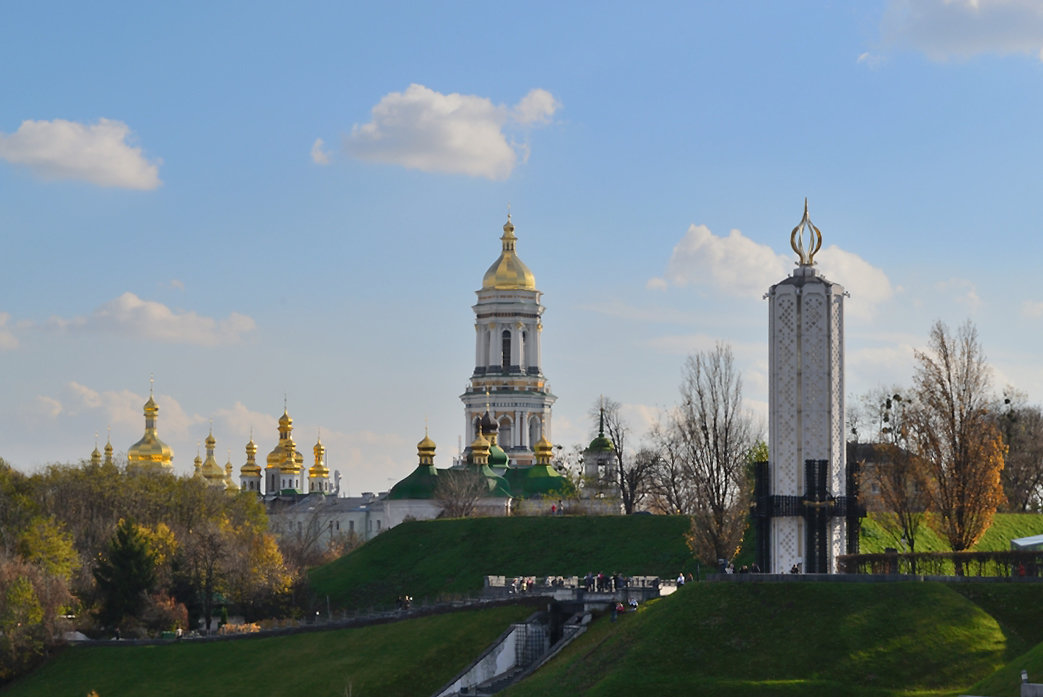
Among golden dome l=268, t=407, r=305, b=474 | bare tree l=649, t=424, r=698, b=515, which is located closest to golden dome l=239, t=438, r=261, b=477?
golden dome l=268, t=407, r=305, b=474

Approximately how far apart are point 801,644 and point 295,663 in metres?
20.9

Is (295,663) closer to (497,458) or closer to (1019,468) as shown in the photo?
(1019,468)

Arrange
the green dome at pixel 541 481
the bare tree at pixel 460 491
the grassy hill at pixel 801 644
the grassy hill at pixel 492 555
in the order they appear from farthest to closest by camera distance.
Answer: the green dome at pixel 541 481
the bare tree at pixel 460 491
the grassy hill at pixel 492 555
the grassy hill at pixel 801 644

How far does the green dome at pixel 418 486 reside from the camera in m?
104

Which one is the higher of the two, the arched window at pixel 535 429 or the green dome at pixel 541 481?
the arched window at pixel 535 429

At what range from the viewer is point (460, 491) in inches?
4003

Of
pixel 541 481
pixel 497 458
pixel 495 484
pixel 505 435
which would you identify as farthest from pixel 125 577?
pixel 505 435

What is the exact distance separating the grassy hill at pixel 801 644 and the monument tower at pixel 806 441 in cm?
598

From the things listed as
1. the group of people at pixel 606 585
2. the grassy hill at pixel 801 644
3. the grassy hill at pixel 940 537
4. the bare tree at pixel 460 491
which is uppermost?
the bare tree at pixel 460 491

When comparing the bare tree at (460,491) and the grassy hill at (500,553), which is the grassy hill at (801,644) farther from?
the bare tree at (460,491)

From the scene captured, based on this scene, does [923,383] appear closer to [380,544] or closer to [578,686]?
[578,686]

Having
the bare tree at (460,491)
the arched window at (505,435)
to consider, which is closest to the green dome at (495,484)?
the bare tree at (460,491)

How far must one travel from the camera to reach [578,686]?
139ft

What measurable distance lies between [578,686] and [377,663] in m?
12.9
